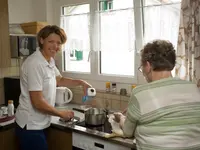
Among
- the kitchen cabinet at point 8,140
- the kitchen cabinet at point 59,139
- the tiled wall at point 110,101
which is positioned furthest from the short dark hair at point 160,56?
the kitchen cabinet at point 8,140

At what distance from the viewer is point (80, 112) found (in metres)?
2.47

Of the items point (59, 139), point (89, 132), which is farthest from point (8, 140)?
point (89, 132)

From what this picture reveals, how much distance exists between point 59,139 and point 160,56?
3.87 feet

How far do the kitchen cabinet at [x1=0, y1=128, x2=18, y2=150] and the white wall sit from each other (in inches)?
52.3

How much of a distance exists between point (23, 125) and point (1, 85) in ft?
3.48

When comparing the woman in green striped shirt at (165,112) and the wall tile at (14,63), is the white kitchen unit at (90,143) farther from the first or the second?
the wall tile at (14,63)

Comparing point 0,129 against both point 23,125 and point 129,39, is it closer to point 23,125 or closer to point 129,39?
point 23,125

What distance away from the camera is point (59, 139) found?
6.72 ft

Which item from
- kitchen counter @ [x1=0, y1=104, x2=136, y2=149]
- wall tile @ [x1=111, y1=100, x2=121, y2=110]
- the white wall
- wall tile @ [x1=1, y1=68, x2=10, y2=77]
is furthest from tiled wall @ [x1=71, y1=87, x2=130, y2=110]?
the white wall

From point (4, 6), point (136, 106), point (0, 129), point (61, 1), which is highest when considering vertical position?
point (61, 1)

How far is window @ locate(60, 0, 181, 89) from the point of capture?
2070 mm

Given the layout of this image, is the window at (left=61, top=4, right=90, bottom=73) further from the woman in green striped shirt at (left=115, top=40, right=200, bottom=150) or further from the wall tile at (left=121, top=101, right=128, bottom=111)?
the woman in green striped shirt at (left=115, top=40, right=200, bottom=150)

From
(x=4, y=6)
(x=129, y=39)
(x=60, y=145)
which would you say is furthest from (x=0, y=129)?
(x=129, y=39)

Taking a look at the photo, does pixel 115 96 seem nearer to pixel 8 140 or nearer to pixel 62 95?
pixel 62 95
